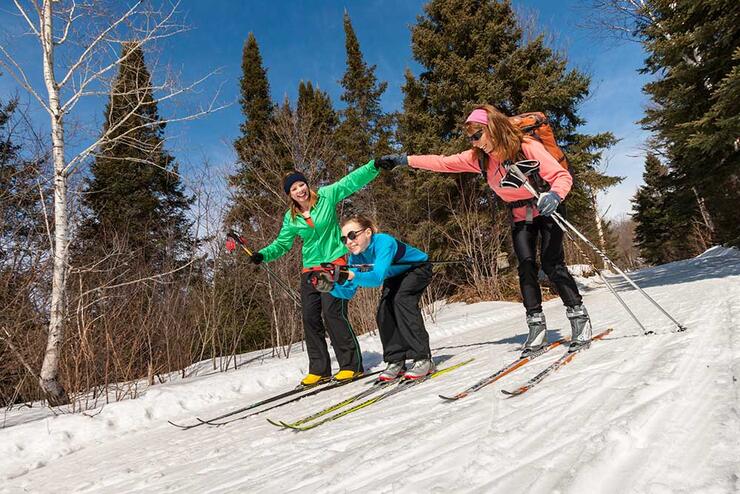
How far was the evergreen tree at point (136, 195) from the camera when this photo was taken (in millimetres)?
6867

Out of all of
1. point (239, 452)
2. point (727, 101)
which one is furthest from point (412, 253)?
point (727, 101)

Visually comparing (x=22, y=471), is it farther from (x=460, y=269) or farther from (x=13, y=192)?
(x=460, y=269)

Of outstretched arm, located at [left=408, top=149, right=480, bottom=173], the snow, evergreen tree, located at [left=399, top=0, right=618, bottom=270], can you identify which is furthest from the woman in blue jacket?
evergreen tree, located at [left=399, top=0, right=618, bottom=270]

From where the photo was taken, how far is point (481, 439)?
5.40ft

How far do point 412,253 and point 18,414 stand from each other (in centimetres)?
441

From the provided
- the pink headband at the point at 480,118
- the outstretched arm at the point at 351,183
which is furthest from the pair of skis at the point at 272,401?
the pink headband at the point at 480,118

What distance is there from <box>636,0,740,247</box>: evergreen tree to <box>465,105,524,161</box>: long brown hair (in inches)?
239

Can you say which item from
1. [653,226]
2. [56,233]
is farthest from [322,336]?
[653,226]

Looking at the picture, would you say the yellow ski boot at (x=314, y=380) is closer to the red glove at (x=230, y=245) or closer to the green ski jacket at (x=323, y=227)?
the green ski jacket at (x=323, y=227)

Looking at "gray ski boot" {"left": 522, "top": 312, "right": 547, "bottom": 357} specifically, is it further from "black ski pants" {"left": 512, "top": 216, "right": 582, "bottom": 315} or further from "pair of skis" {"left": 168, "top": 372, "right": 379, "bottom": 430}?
"pair of skis" {"left": 168, "top": 372, "right": 379, "bottom": 430}

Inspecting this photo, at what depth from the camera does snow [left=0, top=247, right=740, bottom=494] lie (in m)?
1.25

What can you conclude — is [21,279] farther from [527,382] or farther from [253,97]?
[253,97]

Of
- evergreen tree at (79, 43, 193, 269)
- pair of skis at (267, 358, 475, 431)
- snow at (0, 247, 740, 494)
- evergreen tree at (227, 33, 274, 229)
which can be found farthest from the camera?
evergreen tree at (227, 33, 274, 229)

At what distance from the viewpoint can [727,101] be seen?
23.7 ft
